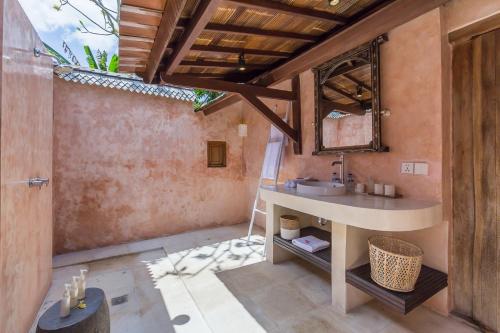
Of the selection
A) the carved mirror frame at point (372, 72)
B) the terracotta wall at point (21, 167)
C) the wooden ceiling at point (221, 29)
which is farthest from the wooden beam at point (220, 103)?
the terracotta wall at point (21, 167)

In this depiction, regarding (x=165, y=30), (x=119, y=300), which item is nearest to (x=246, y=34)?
(x=165, y=30)

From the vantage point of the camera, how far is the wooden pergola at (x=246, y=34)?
179cm

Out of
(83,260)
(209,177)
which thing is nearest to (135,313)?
(83,260)

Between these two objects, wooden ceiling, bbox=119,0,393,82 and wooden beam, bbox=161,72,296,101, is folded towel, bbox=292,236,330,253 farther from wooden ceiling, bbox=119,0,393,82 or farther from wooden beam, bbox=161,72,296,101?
wooden ceiling, bbox=119,0,393,82

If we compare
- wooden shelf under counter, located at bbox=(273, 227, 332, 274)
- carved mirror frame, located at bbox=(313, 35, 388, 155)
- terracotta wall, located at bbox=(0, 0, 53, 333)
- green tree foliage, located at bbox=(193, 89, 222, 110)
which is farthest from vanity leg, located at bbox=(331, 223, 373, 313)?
green tree foliage, located at bbox=(193, 89, 222, 110)

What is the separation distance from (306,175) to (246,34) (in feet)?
6.49

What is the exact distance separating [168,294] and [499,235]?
290 centimetres

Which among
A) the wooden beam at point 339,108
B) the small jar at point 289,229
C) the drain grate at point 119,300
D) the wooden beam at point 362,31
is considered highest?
the wooden beam at point 362,31

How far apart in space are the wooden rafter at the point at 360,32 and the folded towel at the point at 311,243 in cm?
206

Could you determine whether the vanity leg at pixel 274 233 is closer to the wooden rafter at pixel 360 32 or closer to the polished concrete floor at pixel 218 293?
the polished concrete floor at pixel 218 293

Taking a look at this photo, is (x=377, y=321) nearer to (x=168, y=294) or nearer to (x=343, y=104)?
(x=168, y=294)

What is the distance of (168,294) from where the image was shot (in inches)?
91.7

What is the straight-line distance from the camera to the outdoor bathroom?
5.50 ft

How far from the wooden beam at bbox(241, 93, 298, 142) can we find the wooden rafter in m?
0.54
